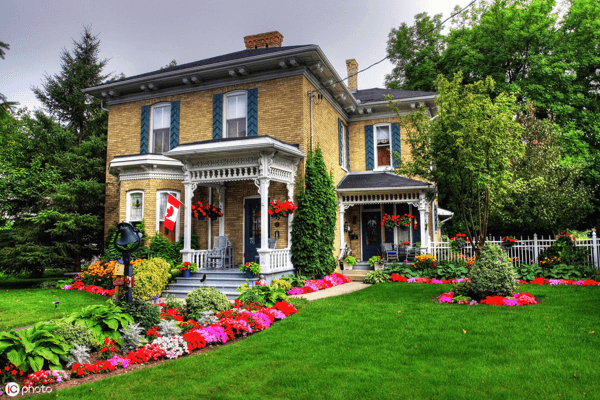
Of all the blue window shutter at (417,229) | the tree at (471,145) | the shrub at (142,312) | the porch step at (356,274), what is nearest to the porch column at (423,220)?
the blue window shutter at (417,229)

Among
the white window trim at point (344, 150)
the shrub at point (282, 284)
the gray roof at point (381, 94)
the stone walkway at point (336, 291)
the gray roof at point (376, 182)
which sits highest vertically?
the gray roof at point (381, 94)

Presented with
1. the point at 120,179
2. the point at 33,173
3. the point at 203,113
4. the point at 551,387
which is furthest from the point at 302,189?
the point at 33,173

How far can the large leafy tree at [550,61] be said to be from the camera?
2070cm

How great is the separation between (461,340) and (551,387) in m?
1.77

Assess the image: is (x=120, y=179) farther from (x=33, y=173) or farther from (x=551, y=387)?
(x=551, y=387)

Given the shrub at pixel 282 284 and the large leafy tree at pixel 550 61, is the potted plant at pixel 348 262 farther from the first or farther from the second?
the large leafy tree at pixel 550 61

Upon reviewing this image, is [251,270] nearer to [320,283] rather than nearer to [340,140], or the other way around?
[320,283]

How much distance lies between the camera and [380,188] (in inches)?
594

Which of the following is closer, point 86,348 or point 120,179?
point 86,348

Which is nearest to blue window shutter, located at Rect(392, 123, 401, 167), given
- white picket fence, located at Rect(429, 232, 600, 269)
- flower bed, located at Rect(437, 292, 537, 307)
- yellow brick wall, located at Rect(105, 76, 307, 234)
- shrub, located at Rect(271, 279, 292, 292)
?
white picket fence, located at Rect(429, 232, 600, 269)

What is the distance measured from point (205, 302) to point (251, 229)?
624cm

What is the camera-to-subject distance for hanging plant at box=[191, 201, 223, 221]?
12.5 m

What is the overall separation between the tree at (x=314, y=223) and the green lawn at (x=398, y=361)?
459 cm

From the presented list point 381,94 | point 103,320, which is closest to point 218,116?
point 381,94
